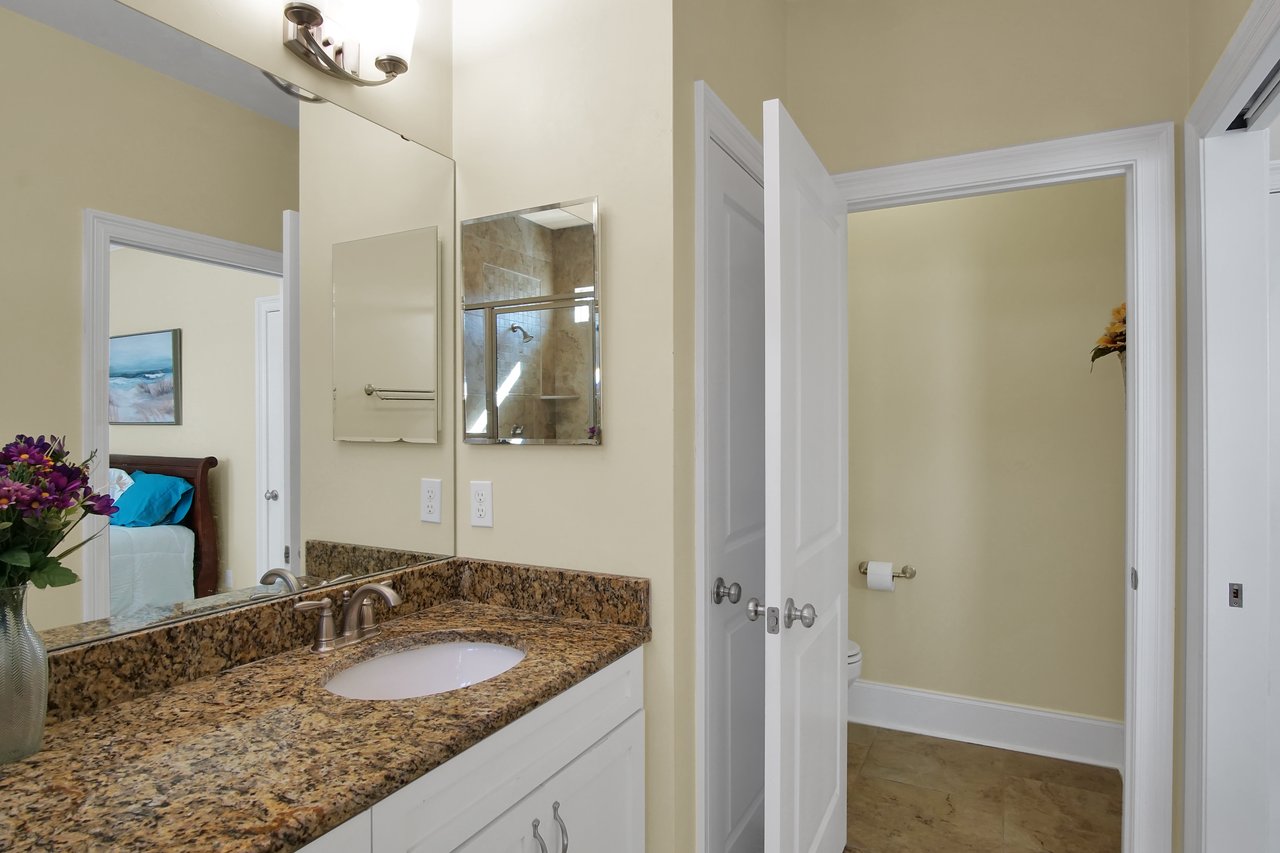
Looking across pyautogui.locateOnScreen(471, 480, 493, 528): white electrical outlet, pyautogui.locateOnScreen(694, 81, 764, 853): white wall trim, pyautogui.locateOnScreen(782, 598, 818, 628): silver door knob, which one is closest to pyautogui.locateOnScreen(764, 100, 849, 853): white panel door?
pyautogui.locateOnScreen(782, 598, 818, 628): silver door knob

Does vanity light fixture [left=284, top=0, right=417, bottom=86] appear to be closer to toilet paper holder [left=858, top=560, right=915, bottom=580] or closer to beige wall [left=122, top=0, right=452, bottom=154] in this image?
beige wall [left=122, top=0, right=452, bottom=154]

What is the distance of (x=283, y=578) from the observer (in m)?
1.44

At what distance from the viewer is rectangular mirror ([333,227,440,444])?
64.2 inches


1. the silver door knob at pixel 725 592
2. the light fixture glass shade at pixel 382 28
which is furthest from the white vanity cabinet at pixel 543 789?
the light fixture glass shade at pixel 382 28

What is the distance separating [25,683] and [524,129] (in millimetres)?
1438

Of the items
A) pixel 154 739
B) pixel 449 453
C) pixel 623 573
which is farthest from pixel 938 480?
pixel 154 739

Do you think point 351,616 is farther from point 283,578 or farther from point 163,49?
point 163,49

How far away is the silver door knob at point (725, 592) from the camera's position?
5.72 ft

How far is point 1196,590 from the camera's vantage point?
1.70 m

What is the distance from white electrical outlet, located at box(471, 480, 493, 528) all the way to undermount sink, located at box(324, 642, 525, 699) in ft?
1.17

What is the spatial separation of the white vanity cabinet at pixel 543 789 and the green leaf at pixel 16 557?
0.51m

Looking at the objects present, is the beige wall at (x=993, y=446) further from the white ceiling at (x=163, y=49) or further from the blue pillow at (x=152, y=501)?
the blue pillow at (x=152, y=501)

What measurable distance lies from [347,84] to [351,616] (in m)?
1.19

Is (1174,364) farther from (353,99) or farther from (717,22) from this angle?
(353,99)
